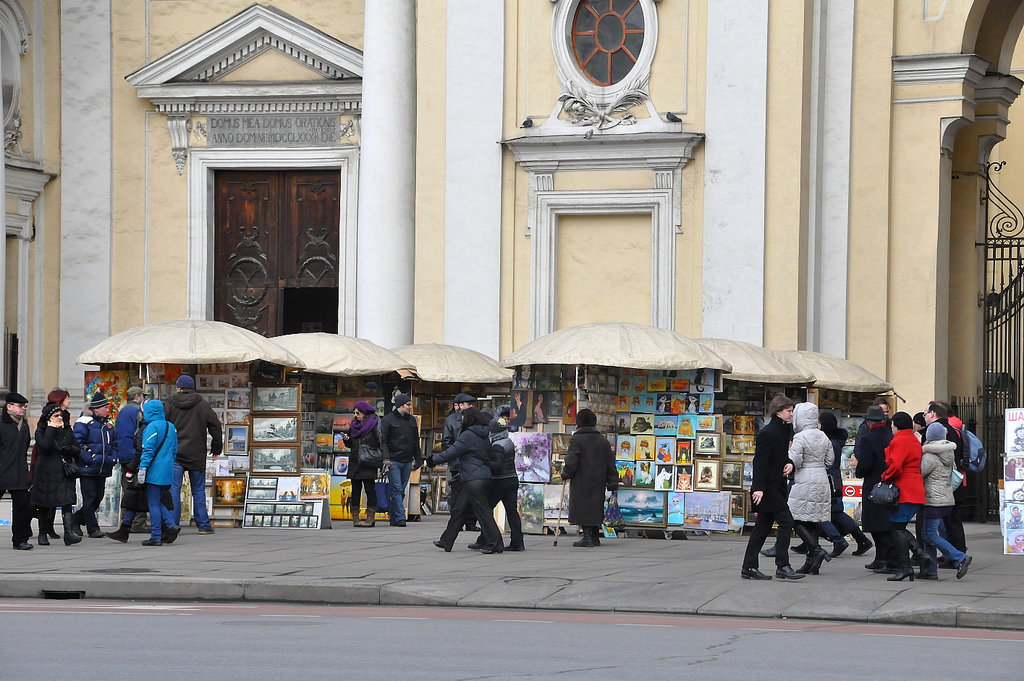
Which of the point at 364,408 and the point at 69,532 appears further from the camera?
the point at 364,408

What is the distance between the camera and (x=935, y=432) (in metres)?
17.2

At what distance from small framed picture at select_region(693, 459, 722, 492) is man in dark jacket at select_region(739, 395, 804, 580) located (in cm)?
578

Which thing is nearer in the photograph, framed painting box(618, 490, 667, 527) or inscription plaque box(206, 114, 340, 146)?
framed painting box(618, 490, 667, 527)

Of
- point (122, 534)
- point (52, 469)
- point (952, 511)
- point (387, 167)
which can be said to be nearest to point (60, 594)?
point (52, 469)

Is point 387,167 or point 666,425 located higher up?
point 387,167

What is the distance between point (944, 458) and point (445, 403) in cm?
→ 1074

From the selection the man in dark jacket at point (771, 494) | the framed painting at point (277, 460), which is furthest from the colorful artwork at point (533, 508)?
the man in dark jacket at point (771, 494)

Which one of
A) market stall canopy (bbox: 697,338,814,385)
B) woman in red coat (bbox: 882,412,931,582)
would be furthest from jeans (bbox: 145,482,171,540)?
woman in red coat (bbox: 882,412,931,582)

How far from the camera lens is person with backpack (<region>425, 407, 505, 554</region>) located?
18797mm

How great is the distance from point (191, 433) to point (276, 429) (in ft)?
7.05

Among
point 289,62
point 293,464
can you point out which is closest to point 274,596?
point 293,464

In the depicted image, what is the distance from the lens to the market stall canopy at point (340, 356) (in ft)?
79.1

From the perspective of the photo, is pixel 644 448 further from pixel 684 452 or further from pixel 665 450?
pixel 684 452

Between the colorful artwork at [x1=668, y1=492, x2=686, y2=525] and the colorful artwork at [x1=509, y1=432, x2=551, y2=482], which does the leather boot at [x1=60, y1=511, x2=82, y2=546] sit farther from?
the colorful artwork at [x1=668, y1=492, x2=686, y2=525]
